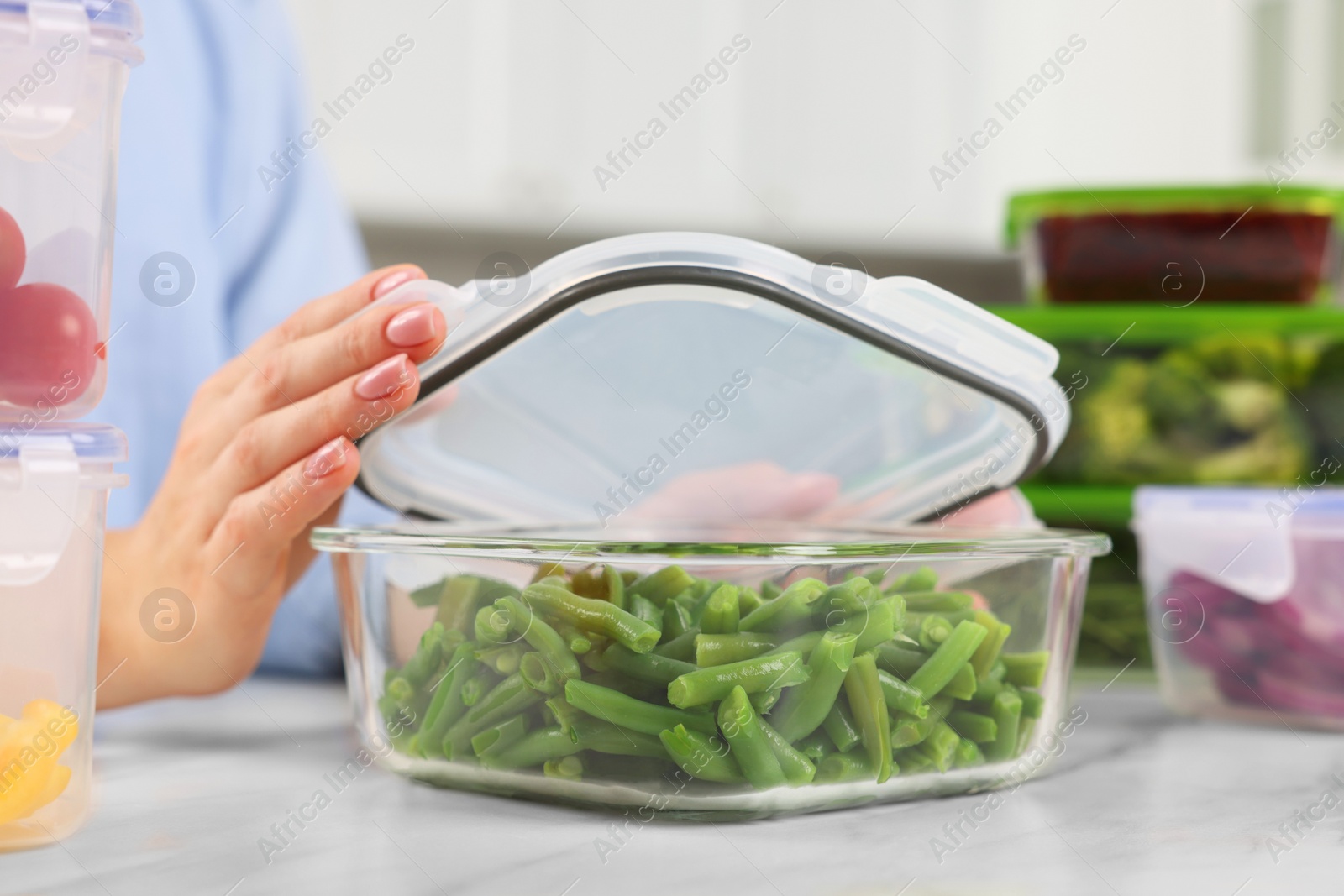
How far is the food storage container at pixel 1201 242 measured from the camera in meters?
1.00

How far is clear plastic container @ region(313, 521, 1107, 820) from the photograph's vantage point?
0.44 meters

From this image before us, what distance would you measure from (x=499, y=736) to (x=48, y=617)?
0.17 m

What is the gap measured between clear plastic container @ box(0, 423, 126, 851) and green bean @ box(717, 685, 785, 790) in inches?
9.3

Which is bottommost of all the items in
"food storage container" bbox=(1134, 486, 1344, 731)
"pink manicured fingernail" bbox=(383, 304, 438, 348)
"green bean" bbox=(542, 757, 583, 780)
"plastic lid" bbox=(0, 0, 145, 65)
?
"food storage container" bbox=(1134, 486, 1344, 731)

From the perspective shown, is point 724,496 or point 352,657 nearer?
point 352,657

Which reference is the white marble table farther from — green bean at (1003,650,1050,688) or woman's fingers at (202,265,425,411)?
woman's fingers at (202,265,425,411)

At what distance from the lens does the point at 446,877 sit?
0.40 meters

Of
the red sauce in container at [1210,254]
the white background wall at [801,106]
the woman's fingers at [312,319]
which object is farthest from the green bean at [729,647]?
the white background wall at [801,106]

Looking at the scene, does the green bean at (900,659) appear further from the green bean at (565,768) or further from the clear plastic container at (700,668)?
the green bean at (565,768)

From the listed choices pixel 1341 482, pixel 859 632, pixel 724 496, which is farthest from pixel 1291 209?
pixel 859 632

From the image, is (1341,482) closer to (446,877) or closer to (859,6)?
(446,877)

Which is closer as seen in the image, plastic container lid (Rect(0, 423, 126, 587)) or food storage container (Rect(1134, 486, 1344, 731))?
plastic container lid (Rect(0, 423, 126, 587))

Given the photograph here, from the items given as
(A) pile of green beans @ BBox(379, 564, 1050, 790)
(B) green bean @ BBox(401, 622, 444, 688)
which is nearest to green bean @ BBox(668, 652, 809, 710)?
(A) pile of green beans @ BBox(379, 564, 1050, 790)

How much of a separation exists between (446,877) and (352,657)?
0.55 feet
